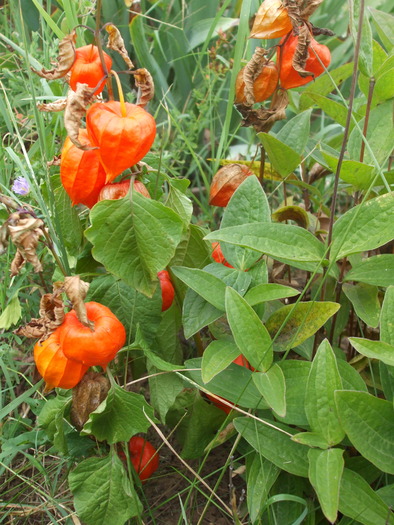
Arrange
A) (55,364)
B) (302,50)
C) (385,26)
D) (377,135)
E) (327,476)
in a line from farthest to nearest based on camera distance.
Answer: (385,26), (377,135), (302,50), (55,364), (327,476)

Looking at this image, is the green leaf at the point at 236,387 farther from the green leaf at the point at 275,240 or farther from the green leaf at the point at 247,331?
the green leaf at the point at 275,240

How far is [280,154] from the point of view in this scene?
1259mm

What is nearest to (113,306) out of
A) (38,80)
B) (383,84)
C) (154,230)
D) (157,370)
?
(157,370)

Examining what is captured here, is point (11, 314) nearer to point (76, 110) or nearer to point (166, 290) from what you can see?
point (166, 290)

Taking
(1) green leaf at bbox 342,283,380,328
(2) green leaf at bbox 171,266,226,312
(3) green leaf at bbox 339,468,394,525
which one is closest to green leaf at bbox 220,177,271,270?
(2) green leaf at bbox 171,266,226,312

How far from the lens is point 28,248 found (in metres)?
0.99

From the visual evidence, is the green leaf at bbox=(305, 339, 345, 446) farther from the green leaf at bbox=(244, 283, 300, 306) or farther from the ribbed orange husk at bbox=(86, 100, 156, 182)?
the ribbed orange husk at bbox=(86, 100, 156, 182)

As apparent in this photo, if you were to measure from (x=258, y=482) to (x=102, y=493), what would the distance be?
0.96ft

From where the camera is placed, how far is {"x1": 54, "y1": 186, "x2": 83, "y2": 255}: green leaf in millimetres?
1163

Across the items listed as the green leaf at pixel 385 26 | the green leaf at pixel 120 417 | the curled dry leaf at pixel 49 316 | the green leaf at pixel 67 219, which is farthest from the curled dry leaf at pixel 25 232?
the green leaf at pixel 385 26

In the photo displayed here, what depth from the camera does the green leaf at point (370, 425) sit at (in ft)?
3.14

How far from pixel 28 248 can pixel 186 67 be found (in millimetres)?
1431

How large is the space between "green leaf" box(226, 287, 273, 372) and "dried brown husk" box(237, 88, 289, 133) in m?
0.40

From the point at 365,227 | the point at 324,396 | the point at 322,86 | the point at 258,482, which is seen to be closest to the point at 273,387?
the point at 324,396
